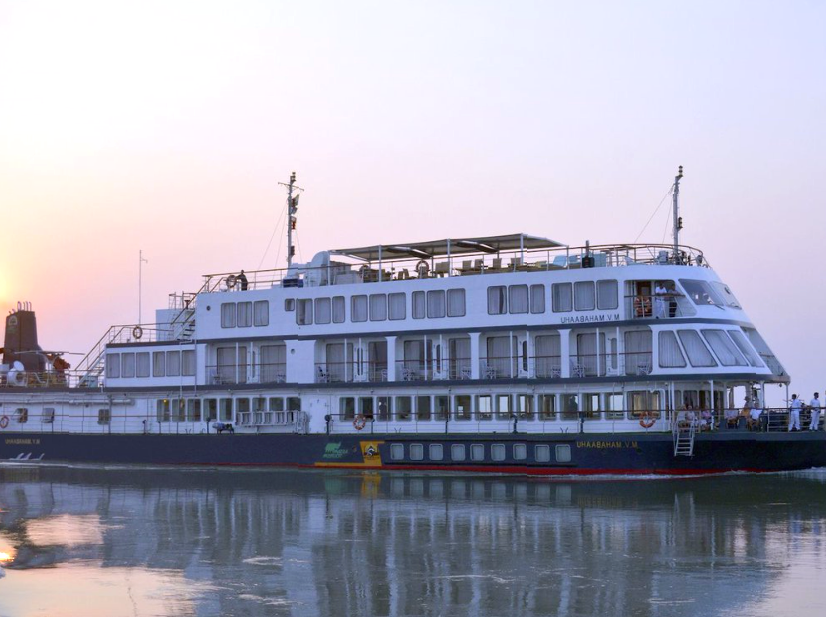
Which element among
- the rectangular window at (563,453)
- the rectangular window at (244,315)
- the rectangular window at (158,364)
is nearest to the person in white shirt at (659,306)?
the rectangular window at (563,453)

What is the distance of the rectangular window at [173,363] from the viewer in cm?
4641


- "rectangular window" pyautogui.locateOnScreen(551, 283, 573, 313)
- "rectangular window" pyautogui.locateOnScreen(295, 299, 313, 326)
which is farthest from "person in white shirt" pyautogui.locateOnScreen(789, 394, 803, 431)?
"rectangular window" pyautogui.locateOnScreen(295, 299, 313, 326)

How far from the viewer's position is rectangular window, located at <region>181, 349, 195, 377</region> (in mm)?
46062

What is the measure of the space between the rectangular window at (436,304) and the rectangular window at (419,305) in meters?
0.20

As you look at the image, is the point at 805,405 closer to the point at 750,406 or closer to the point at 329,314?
the point at 750,406

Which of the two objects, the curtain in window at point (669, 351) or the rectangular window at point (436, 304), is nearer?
the curtain in window at point (669, 351)

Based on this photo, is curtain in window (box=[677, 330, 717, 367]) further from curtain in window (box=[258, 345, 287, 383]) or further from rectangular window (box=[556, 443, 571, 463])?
curtain in window (box=[258, 345, 287, 383])

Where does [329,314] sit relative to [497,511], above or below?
above

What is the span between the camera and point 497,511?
26.2m

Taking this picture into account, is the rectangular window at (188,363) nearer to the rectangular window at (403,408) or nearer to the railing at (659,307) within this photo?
the rectangular window at (403,408)

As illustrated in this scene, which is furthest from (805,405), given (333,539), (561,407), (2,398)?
(2,398)

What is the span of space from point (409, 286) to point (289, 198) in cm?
961

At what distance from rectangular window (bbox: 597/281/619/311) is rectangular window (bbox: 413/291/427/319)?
21.8 ft

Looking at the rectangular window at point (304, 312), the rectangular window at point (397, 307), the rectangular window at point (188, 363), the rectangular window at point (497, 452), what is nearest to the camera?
the rectangular window at point (497, 452)
